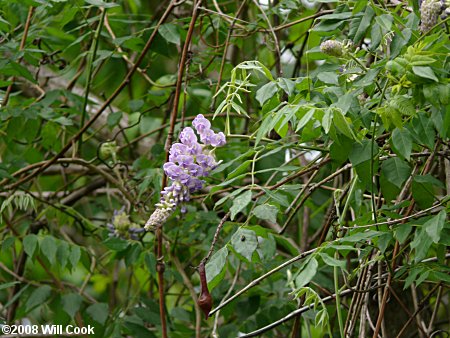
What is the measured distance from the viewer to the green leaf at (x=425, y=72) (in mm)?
1048

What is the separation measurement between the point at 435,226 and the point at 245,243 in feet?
0.96

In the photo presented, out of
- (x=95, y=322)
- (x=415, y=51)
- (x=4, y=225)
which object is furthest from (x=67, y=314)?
(x=415, y=51)

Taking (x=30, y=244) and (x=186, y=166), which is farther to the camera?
(x=30, y=244)

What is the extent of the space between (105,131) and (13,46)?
2.97ft

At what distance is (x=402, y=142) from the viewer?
1185 millimetres

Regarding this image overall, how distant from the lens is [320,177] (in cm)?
234

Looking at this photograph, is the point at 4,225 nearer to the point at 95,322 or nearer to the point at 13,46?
the point at 95,322

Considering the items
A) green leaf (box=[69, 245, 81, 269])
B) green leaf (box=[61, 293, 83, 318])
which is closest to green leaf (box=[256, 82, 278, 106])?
green leaf (box=[69, 245, 81, 269])

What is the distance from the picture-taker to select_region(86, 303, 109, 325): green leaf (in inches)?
81.7

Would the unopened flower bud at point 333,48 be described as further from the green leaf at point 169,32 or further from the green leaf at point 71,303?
the green leaf at point 71,303

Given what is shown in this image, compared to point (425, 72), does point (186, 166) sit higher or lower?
lower

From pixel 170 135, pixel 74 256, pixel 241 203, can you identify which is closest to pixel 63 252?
pixel 74 256

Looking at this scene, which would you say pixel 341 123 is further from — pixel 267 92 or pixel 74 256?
pixel 74 256

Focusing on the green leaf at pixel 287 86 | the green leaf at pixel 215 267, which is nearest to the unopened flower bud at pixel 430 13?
the green leaf at pixel 287 86
